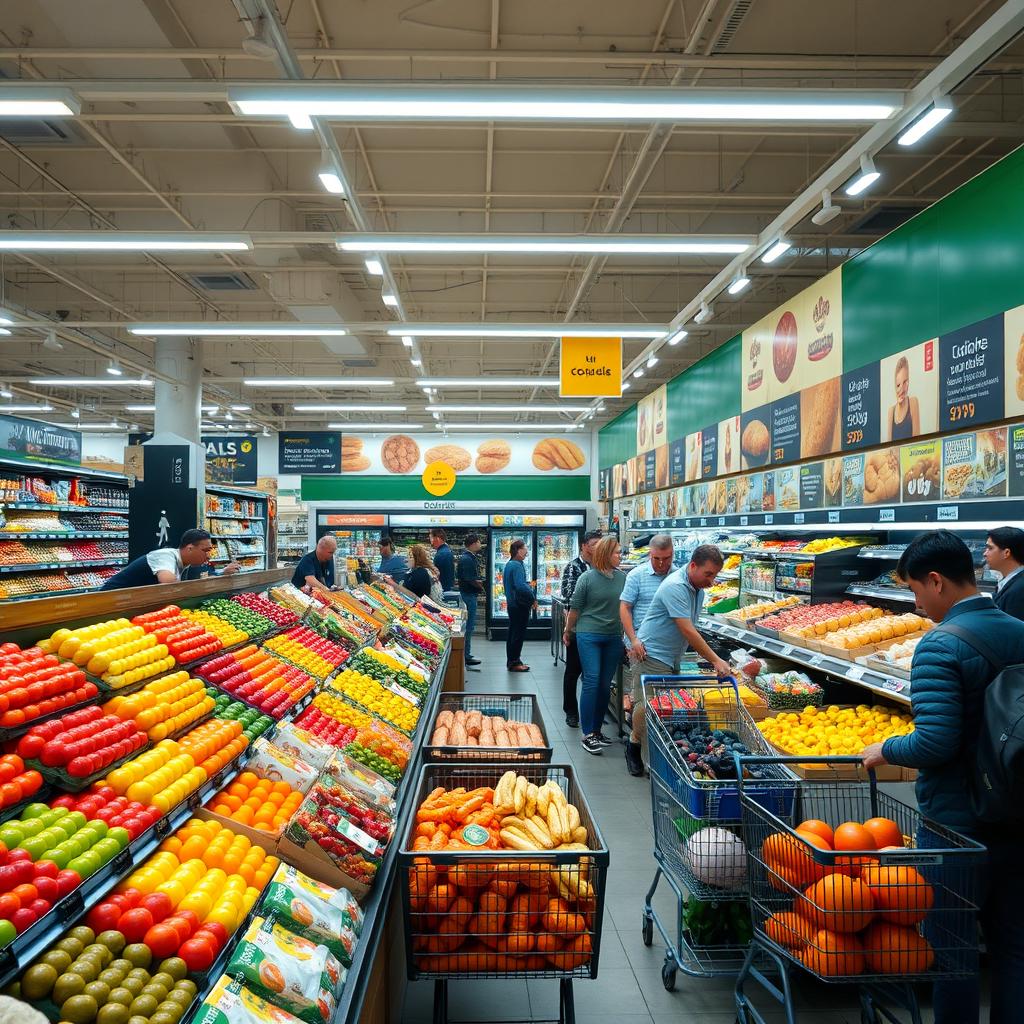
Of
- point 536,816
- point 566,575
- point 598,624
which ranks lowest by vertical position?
point 536,816

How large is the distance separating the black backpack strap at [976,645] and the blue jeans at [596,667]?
4.30 metres

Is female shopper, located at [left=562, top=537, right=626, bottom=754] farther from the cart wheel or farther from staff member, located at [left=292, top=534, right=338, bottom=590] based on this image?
the cart wheel

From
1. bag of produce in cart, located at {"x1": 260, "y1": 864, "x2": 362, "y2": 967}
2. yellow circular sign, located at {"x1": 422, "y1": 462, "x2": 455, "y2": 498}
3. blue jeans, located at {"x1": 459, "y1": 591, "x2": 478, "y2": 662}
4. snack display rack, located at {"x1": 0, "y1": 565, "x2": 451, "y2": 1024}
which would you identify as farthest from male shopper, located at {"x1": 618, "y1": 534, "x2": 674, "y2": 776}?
yellow circular sign, located at {"x1": 422, "y1": 462, "x2": 455, "y2": 498}

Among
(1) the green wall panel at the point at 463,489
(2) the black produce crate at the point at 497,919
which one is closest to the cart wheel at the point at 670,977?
(2) the black produce crate at the point at 497,919

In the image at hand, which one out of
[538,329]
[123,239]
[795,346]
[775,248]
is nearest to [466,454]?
[538,329]

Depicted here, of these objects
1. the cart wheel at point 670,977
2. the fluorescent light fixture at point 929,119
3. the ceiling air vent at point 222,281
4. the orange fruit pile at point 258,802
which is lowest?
the cart wheel at point 670,977

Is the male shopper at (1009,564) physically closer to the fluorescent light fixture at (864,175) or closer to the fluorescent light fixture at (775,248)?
the fluorescent light fixture at (864,175)

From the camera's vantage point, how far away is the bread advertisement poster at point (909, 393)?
605 centimetres

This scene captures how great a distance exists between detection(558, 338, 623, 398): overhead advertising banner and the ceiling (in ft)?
3.10

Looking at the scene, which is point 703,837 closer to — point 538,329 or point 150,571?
point 150,571

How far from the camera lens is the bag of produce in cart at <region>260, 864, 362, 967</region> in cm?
215

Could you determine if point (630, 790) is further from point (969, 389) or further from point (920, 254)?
point (920, 254)

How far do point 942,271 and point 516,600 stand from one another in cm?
657

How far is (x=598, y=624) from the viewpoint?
670cm
